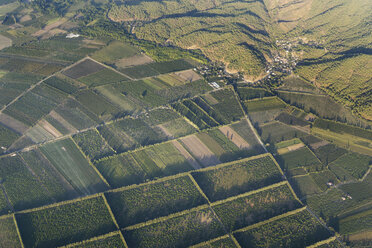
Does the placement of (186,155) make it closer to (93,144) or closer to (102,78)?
(93,144)

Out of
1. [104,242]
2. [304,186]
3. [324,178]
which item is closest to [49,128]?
[104,242]

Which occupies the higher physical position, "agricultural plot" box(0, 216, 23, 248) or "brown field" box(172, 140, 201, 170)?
"brown field" box(172, 140, 201, 170)

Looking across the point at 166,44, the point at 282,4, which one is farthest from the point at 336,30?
the point at 166,44

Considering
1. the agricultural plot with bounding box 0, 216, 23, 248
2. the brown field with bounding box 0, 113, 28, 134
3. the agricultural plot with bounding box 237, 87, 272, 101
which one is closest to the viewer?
the agricultural plot with bounding box 0, 216, 23, 248

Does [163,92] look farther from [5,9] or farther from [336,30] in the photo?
[5,9]

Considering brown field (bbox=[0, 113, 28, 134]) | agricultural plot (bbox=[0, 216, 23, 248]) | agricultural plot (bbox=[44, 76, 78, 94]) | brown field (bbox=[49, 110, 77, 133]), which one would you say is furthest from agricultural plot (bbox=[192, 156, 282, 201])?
agricultural plot (bbox=[44, 76, 78, 94])

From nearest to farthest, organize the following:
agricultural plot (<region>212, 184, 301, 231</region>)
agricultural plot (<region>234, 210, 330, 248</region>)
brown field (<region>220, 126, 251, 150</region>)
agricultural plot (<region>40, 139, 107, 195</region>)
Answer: agricultural plot (<region>234, 210, 330, 248</region>)
agricultural plot (<region>212, 184, 301, 231</region>)
agricultural plot (<region>40, 139, 107, 195</region>)
brown field (<region>220, 126, 251, 150</region>)

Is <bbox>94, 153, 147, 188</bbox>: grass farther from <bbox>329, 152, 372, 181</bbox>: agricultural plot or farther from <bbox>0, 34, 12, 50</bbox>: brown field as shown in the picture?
<bbox>0, 34, 12, 50</bbox>: brown field
